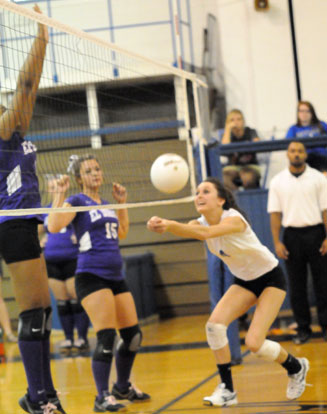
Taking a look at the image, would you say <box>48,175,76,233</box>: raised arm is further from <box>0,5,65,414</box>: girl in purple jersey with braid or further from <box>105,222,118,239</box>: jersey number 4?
<box>0,5,65,414</box>: girl in purple jersey with braid

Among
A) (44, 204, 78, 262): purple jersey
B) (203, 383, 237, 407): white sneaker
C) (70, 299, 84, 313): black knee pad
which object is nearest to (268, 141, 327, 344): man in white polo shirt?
(70, 299, 84, 313): black knee pad

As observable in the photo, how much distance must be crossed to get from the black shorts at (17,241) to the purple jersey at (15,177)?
49 mm

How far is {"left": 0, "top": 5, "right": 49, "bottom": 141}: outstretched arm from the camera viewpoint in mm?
4654

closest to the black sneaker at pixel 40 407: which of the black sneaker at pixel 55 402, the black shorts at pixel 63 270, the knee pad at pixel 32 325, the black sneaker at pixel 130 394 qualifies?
the black sneaker at pixel 55 402

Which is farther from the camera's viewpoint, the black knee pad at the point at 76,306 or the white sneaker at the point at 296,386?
the black knee pad at the point at 76,306

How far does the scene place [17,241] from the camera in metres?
4.59

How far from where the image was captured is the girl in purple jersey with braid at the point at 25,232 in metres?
4.61

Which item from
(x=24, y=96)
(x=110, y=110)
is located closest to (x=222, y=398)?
(x=24, y=96)

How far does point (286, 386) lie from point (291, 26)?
7.02 meters

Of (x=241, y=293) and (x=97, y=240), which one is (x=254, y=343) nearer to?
(x=241, y=293)

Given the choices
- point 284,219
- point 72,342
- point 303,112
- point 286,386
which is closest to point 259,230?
point 284,219

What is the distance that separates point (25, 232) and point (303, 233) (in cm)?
403

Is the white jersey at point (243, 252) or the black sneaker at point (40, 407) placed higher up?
the white jersey at point (243, 252)

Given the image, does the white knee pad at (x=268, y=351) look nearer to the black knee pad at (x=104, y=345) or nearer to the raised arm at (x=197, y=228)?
the raised arm at (x=197, y=228)
